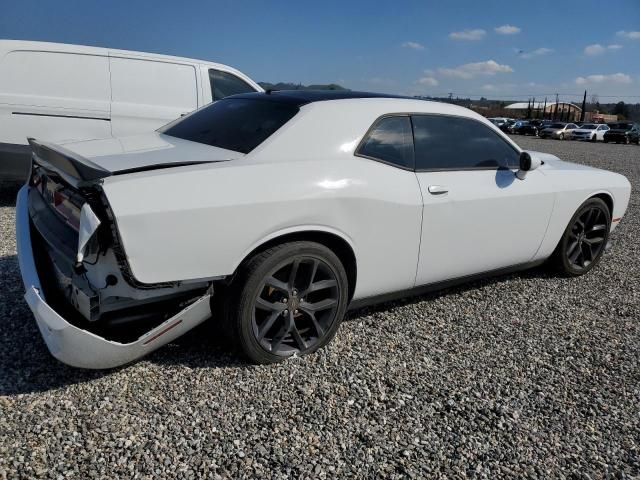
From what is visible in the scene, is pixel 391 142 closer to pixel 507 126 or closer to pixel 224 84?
pixel 224 84

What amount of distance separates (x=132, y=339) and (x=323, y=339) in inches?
42.9

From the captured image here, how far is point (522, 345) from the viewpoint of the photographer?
3506 mm

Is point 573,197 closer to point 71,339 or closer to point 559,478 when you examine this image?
point 559,478

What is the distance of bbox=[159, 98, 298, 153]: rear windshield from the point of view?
3.08 metres

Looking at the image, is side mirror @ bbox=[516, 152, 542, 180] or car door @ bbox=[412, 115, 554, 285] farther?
side mirror @ bbox=[516, 152, 542, 180]

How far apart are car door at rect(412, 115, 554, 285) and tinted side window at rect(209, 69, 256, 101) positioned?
4385 millimetres

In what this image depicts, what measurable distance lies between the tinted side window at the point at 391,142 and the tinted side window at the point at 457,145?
73 mm

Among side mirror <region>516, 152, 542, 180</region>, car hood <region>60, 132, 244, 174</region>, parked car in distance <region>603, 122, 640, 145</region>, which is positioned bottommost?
car hood <region>60, 132, 244, 174</region>

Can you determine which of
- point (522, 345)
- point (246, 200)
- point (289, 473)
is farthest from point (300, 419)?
point (522, 345)

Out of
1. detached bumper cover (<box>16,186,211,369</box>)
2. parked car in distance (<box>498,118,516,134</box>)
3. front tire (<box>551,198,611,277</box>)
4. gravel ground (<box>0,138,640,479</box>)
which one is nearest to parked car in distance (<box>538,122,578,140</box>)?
parked car in distance (<box>498,118,516,134</box>)

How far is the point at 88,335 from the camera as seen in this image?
235 cm

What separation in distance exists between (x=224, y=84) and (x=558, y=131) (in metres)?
35.2

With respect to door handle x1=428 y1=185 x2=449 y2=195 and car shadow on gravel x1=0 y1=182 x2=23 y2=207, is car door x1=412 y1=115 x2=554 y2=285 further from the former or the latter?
car shadow on gravel x1=0 y1=182 x2=23 y2=207

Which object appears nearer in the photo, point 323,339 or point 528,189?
point 323,339
